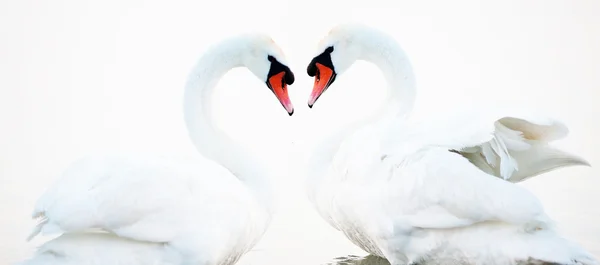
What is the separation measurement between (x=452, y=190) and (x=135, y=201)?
4.80ft

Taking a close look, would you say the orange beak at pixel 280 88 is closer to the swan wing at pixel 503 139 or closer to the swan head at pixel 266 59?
the swan head at pixel 266 59

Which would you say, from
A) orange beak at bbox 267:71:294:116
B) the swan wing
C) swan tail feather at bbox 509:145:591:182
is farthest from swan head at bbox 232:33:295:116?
swan tail feather at bbox 509:145:591:182

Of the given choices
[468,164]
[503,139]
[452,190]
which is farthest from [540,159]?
[452,190]

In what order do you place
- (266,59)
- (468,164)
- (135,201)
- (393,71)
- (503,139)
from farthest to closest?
(393,71) → (266,59) → (503,139) → (468,164) → (135,201)

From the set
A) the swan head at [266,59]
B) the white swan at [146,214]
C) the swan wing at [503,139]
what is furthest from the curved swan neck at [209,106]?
the swan wing at [503,139]

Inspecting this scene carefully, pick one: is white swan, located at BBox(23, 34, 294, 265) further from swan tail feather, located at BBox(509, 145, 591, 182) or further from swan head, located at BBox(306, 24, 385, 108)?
swan tail feather, located at BBox(509, 145, 591, 182)

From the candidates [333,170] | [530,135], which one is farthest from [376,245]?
[530,135]

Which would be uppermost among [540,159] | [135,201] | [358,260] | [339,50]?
[339,50]

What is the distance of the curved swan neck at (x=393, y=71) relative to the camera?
20.6ft

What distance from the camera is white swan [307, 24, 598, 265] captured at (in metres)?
4.63

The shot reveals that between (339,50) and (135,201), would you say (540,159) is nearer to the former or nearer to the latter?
(339,50)

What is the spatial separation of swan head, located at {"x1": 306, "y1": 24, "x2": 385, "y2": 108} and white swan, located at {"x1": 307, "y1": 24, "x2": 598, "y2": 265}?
88 centimetres

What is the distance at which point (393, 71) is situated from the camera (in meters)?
6.31

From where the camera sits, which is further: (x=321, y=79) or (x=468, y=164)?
(x=321, y=79)
